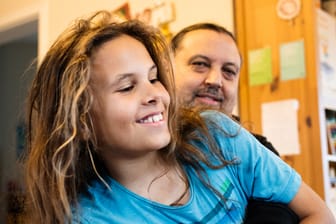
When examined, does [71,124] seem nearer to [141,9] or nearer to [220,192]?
[220,192]

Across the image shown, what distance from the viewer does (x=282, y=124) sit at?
1806 mm

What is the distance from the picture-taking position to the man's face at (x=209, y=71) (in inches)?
51.1

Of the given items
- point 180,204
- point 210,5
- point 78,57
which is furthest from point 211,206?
point 210,5

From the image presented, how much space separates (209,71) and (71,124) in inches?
18.7

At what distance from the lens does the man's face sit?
1298mm

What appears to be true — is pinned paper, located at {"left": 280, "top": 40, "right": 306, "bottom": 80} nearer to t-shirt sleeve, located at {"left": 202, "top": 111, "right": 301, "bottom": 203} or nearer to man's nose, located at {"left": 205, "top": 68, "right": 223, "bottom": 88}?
man's nose, located at {"left": 205, "top": 68, "right": 223, "bottom": 88}

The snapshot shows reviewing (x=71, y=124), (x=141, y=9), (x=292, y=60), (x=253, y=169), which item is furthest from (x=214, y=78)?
(x=141, y=9)

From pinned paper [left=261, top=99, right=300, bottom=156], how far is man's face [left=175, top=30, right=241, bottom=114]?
50 centimetres

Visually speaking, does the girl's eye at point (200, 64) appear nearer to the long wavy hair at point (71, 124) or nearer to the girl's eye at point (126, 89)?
the long wavy hair at point (71, 124)

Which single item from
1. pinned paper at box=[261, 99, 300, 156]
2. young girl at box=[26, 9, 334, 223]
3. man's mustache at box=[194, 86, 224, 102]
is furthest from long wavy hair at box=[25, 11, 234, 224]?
pinned paper at box=[261, 99, 300, 156]

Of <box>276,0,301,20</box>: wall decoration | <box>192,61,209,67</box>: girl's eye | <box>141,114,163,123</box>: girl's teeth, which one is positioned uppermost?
<box>276,0,301,20</box>: wall decoration

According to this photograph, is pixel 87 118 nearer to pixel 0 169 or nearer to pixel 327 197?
pixel 327 197

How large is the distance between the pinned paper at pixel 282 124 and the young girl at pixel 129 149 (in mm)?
735

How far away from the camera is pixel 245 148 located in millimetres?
1028
